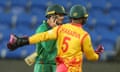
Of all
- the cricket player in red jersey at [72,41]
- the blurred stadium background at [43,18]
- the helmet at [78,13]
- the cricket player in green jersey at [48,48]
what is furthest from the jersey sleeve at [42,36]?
the blurred stadium background at [43,18]

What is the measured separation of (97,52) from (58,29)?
2.17ft

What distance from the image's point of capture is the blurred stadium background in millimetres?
10445

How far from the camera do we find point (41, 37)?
5367 mm

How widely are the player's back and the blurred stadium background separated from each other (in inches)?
173

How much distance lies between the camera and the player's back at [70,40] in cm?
544

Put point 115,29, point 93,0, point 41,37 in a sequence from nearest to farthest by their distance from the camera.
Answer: point 41,37, point 115,29, point 93,0

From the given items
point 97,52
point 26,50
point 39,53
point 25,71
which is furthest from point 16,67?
point 97,52

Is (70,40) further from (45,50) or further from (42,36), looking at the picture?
(45,50)

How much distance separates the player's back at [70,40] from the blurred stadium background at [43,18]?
14.4 ft

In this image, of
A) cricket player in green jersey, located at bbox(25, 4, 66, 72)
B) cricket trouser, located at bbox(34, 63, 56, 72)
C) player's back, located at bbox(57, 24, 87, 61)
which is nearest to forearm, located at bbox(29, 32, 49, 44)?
player's back, located at bbox(57, 24, 87, 61)

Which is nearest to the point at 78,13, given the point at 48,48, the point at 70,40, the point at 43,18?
the point at 70,40

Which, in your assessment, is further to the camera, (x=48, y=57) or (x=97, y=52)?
(x=48, y=57)

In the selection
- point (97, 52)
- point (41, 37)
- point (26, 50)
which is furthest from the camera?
point (26, 50)

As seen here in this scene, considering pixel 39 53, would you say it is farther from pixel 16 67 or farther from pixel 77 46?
pixel 16 67
